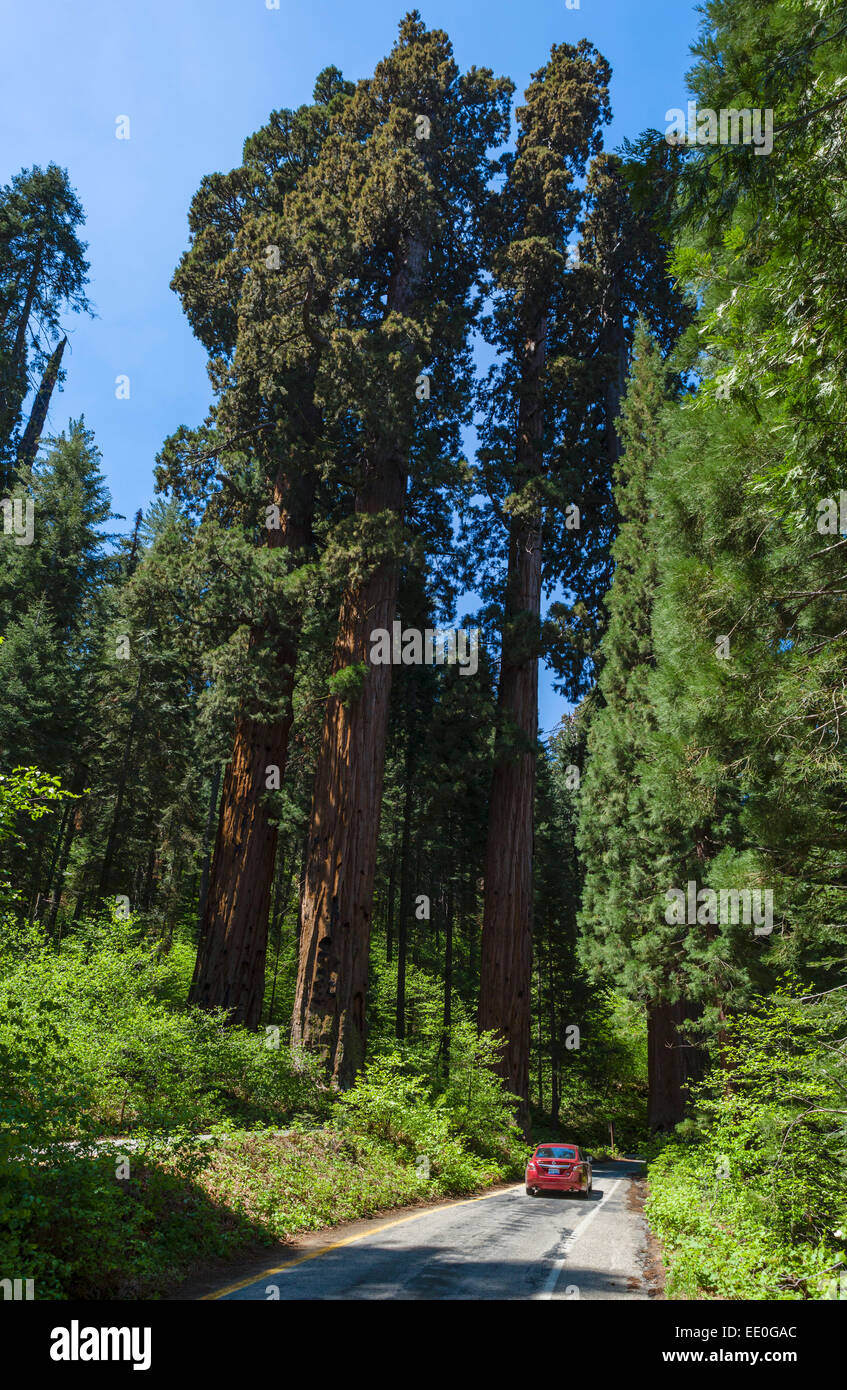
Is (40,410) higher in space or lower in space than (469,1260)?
higher

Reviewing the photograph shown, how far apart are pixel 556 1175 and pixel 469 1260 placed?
7.22 m

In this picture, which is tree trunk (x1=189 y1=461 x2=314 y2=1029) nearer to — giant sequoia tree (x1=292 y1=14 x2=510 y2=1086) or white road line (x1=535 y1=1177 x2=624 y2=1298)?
giant sequoia tree (x1=292 y1=14 x2=510 y2=1086)

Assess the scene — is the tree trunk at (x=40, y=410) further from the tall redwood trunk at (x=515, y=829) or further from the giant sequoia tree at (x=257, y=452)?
the tall redwood trunk at (x=515, y=829)

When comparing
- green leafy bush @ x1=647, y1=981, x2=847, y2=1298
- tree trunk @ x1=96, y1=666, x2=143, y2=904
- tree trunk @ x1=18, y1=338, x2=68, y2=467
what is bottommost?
green leafy bush @ x1=647, y1=981, x2=847, y2=1298

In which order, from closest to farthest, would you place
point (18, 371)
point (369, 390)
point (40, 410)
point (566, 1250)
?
1. point (566, 1250)
2. point (369, 390)
3. point (18, 371)
4. point (40, 410)

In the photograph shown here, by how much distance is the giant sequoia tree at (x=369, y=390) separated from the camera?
12.5 meters

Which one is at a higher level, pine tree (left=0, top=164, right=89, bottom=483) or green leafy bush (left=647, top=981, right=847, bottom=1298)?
pine tree (left=0, top=164, right=89, bottom=483)

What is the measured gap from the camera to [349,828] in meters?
12.9

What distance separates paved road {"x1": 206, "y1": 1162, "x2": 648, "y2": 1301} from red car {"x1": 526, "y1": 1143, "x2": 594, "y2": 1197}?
2.62 metres

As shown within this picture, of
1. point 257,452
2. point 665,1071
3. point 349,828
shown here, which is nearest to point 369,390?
point 257,452

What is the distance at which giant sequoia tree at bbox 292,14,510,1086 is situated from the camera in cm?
1250

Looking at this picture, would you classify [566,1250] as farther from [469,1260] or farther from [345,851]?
[345,851]

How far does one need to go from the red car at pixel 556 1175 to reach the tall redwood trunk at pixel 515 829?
207 centimetres

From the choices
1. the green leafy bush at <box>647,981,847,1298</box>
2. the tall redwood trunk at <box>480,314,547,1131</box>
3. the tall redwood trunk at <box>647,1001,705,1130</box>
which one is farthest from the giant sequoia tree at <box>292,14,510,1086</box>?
the tall redwood trunk at <box>647,1001,705,1130</box>
